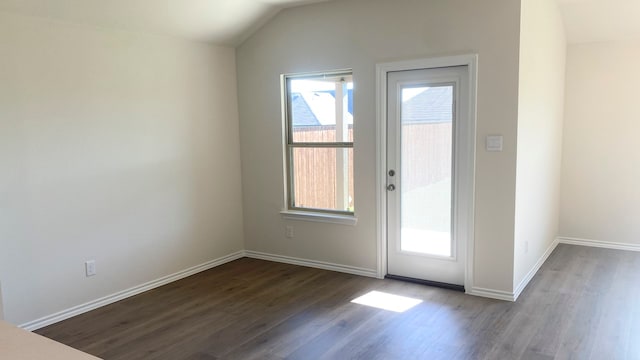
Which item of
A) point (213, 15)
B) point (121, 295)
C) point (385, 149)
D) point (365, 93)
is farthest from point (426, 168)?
point (121, 295)

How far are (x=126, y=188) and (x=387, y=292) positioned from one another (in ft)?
7.94

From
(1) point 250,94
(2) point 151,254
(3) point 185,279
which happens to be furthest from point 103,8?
(3) point 185,279

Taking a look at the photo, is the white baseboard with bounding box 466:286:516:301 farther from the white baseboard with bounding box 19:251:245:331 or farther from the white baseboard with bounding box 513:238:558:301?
the white baseboard with bounding box 19:251:245:331

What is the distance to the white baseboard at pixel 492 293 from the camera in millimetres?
3932

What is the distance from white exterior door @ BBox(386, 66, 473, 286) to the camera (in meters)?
4.08

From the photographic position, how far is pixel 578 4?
4758 millimetres

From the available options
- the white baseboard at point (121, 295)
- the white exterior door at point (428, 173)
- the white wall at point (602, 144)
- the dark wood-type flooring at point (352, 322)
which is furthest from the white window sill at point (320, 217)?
the white wall at point (602, 144)

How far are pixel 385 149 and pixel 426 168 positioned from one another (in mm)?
414

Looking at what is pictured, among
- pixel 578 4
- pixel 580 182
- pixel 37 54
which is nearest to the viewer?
pixel 37 54

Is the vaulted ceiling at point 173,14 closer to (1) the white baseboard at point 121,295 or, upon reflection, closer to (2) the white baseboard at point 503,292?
(1) the white baseboard at point 121,295

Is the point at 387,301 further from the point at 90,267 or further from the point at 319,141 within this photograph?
the point at 90,267

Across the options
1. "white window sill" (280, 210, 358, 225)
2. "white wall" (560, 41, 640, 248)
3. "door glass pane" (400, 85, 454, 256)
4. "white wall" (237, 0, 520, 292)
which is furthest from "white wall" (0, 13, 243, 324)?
"white wall" (560, 41, 640, 248)

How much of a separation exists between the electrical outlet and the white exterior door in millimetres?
2559

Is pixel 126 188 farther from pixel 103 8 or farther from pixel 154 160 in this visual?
pixel 103 8
